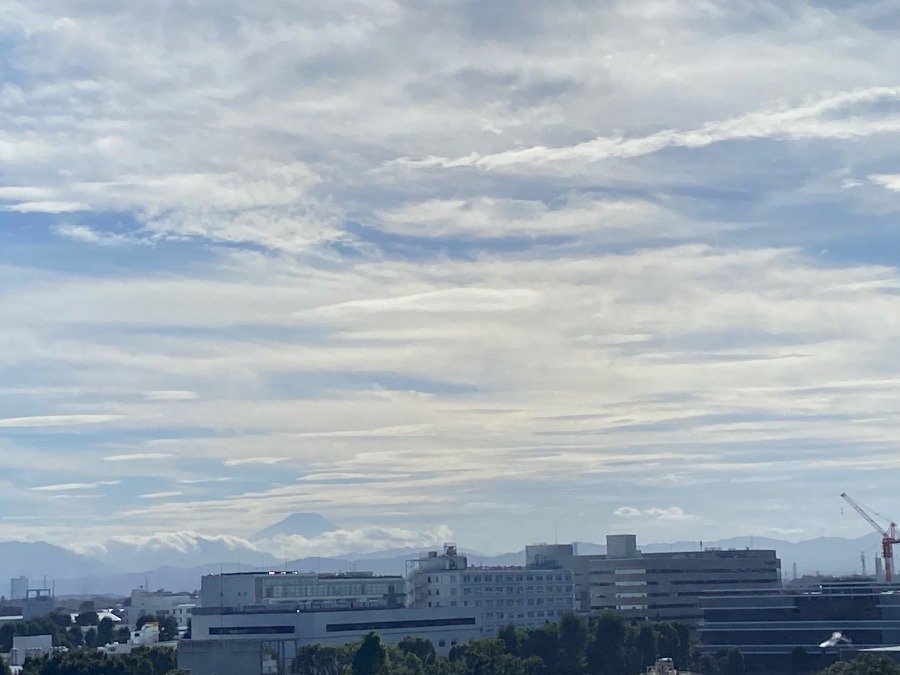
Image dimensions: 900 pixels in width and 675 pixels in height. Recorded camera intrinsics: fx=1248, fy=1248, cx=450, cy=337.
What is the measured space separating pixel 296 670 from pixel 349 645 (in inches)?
281

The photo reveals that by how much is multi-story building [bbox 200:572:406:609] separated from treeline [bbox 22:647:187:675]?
48.4 metres

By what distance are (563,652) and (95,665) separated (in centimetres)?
5089

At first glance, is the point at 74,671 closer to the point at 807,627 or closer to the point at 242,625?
the point at 242,625

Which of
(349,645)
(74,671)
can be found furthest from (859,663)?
(74,671)

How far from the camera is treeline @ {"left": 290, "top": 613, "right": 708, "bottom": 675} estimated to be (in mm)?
122312

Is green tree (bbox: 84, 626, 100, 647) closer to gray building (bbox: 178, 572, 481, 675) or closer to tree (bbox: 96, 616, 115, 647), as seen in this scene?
tree (bbox: 96, 616, 115, 647)

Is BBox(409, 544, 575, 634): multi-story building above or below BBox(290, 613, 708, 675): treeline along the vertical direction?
above

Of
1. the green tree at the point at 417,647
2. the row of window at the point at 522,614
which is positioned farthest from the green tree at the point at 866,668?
the row of window at the point at 522,614

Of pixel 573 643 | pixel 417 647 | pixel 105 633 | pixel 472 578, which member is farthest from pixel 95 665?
pixel 105 633

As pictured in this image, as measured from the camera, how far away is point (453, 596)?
186 meters

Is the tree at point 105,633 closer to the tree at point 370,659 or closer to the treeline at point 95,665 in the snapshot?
the treeline at point 95,665

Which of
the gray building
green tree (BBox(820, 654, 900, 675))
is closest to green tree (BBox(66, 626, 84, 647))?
the gray building

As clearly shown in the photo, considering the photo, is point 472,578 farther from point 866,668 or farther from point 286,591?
point 866,668

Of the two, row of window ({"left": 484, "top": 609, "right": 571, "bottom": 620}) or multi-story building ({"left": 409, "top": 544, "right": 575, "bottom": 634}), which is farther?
row of window ({"left": 484, "top": 609, "right": 571, "bottom": 620})
